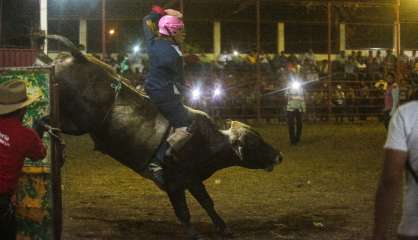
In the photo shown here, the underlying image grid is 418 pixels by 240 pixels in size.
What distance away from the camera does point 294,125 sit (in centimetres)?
1527

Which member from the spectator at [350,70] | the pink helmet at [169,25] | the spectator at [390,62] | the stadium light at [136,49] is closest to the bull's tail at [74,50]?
the pink helmet at [169,25]

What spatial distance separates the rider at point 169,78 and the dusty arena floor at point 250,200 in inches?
43.2

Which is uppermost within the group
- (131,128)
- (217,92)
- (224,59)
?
(224,59)

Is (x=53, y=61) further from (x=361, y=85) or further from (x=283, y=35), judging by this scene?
(x=283, y=35)

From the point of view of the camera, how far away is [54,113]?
5.54 metres

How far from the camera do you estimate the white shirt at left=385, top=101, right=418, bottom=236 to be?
3.01 metres

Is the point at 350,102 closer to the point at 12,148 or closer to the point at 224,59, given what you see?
the point at 224,59

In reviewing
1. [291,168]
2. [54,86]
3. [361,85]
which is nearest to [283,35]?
[361,85]

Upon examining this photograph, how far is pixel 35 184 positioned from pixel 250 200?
12.5 feet

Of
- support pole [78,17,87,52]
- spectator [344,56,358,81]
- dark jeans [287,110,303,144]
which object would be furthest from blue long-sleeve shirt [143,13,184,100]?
support pole [78,17,87,52]

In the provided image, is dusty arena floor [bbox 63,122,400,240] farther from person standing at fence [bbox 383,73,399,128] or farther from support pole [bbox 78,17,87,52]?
support pole [bbox 78,17,87,52]

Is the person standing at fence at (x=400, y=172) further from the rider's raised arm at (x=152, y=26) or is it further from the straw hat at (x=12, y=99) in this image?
the rider's raised arm at (x=152, y=26)

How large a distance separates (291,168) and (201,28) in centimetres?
1712

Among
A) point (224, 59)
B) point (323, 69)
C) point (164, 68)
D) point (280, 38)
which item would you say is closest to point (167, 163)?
point (164, 68)
